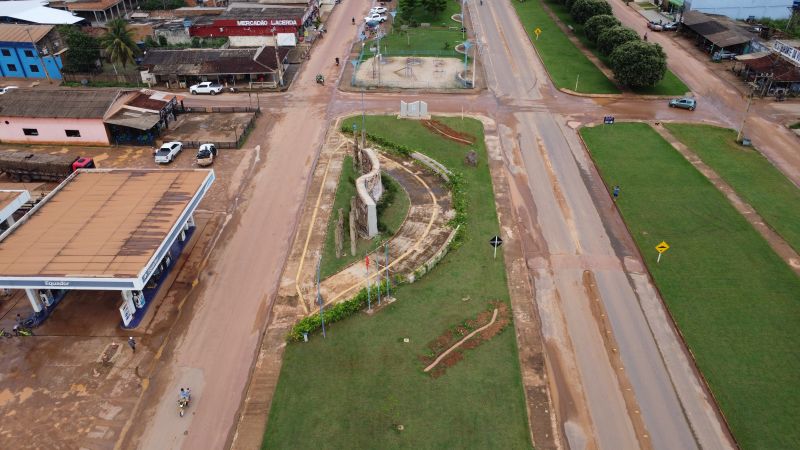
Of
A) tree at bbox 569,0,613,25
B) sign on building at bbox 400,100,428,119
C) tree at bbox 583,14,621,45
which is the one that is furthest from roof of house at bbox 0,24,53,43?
tree at bbox 569,0,613,25

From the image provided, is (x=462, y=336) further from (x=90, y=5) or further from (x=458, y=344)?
(x=90, y=5)

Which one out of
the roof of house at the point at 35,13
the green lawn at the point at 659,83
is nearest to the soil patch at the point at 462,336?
the green lawn at the point at 659,83

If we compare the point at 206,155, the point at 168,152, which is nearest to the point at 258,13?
the point at 168,152

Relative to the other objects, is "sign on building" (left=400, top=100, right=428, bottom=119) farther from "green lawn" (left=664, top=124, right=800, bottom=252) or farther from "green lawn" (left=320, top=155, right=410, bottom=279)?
"green lawn" (left=664, top=124, right=800, bottom=252)

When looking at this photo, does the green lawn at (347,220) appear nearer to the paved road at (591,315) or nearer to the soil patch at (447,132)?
the paved road at (591,315)

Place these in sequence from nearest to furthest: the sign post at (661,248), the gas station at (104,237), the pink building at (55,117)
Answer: the gas station at (104,237) < the sign post at (661,248) < the pink building at (55,117)

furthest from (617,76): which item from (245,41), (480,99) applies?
(245,41)
